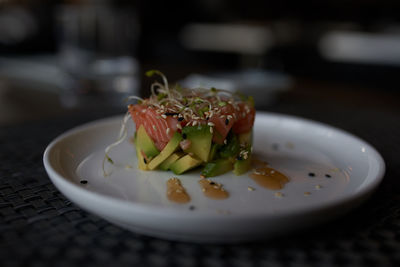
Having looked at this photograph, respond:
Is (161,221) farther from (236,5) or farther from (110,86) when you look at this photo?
(236,5)

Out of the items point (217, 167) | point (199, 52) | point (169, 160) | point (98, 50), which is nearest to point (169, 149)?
point (169, 160)

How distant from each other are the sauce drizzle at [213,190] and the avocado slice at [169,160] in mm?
109

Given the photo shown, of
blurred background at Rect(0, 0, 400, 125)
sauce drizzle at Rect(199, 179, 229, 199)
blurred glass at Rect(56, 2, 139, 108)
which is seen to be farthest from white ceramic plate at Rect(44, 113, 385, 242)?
blurred glass at Rect(56, 2, 139, 108)

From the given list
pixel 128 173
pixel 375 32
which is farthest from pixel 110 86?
pixel 375 32

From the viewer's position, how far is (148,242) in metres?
0.77

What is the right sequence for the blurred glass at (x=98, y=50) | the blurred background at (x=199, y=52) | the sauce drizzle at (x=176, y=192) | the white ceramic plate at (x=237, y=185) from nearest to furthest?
1. the white ceramic plate at (x=237, y=185)
2. the sauce drizzle at (x=176, y=192)
3. the blurred background at (x=199, y=52)
4. the blurred glass at (x=98, y=50)

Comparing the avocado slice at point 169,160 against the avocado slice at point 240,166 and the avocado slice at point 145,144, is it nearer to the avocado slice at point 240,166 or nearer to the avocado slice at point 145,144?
the avocado slice at point 145,144

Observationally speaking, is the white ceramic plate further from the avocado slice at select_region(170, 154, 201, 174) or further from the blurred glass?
the blurred glass

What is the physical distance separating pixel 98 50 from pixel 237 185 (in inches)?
89.2

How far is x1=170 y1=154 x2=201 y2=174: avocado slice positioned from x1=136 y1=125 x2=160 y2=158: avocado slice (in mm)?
76

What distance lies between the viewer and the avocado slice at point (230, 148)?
1.13 meters

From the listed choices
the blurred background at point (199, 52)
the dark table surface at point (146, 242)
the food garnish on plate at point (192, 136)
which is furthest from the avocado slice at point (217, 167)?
the blurred background at point (199, 52)

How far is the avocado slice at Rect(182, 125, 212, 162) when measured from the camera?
1.09 m

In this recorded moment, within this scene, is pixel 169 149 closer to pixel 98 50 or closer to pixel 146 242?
pixel 146 242
